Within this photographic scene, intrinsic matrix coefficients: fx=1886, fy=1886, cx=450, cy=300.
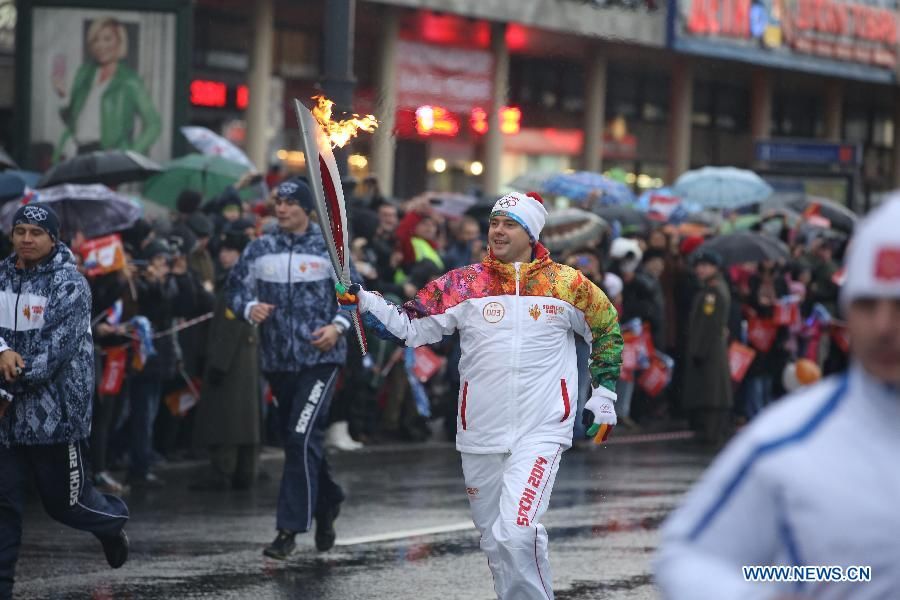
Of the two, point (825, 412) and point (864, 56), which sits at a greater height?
point (864, 56)

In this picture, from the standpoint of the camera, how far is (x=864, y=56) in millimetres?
43062

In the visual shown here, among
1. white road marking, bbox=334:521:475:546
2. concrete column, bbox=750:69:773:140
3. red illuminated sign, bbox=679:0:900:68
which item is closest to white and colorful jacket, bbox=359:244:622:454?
white road marking, bbox=334:521:475:546

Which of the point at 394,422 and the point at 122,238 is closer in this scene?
the point at 122,238

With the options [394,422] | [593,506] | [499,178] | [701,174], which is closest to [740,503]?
[593,506]

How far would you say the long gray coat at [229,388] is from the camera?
40.9 ft

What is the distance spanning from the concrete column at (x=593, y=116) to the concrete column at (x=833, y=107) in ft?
32.3

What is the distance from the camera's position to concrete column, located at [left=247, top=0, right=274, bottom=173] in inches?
1087

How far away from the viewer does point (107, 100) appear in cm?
1830

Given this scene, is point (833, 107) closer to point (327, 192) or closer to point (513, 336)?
point (327, 192)

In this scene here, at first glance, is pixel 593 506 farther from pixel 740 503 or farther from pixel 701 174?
pixel 701 174

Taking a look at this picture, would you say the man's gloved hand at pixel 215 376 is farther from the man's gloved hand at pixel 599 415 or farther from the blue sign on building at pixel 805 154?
the blue sign on building at pixel 805 154

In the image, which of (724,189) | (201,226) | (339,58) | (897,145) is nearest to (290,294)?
(339,58)

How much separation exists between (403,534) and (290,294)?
170 centimetres

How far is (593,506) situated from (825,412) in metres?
8.63
